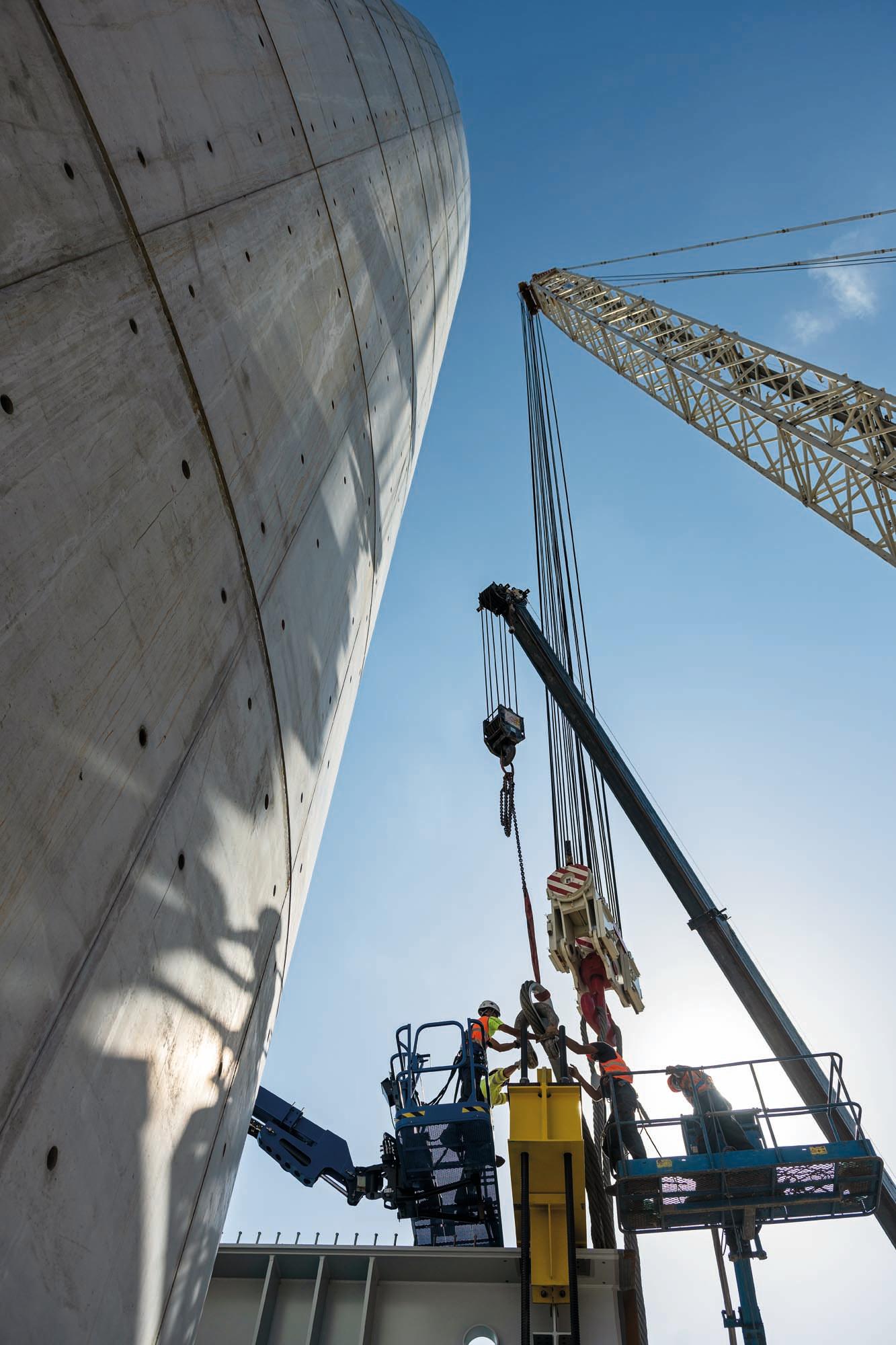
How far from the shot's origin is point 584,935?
14508mm

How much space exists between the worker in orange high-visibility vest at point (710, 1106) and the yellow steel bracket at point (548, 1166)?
5.45ft

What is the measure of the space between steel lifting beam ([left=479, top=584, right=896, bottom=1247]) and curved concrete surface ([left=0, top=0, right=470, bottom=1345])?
27.2 ft

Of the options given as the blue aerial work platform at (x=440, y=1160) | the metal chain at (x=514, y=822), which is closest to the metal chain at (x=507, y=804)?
the metal chain at (x=514, y=822)

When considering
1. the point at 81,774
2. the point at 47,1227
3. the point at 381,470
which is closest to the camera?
the point at 47,1227

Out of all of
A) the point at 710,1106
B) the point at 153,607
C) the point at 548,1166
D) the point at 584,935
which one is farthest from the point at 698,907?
the point at 153,607

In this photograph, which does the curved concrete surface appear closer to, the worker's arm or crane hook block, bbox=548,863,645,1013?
the worker's arm

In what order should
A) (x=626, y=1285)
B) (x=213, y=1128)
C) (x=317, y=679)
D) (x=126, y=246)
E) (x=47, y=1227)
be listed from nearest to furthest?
(x=47, y=1227) < (x=126, y=246) < (x=213, y=1128) < (x=317, y=679) < (x=626, y=1285)

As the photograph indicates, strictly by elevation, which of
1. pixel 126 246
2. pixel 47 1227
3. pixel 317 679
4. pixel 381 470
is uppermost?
pixel 381 470

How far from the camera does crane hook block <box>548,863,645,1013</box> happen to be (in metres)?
14.1

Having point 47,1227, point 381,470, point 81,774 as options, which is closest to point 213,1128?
point 47,1227

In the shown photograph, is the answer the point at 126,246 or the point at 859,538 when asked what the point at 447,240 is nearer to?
the point at 126,246

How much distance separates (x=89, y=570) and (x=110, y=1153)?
200 cm

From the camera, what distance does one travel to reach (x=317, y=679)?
557cm

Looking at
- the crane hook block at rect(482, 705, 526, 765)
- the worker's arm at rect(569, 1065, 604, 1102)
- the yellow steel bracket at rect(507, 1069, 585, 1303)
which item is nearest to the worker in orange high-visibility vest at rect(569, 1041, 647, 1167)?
the worker's arm at rect(569, 1065, 604, 1102)
